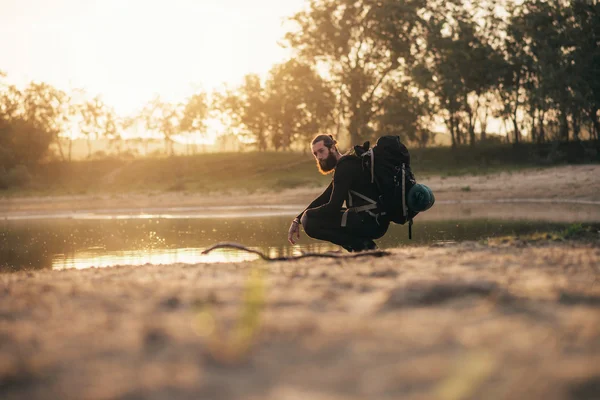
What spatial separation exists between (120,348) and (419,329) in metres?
1.49

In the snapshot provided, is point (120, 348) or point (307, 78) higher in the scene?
point (307, 78)

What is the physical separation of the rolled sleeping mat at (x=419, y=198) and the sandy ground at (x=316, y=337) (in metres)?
2.32

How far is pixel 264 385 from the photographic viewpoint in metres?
2.79

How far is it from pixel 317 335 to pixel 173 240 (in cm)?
1172

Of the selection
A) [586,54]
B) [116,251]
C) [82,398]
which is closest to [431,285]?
[82,398]

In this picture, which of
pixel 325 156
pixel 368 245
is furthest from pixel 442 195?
pixel 325 156

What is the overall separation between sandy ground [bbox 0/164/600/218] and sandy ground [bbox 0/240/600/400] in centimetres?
2175

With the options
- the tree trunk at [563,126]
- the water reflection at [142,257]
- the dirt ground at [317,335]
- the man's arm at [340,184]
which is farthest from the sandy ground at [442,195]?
the dirt ground at [317,335]

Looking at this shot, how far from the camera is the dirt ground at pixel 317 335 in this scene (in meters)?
2.76

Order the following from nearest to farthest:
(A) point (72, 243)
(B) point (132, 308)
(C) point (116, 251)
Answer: (B) point (132, 308), (C) point (116, 251), (A) point (72, 243)

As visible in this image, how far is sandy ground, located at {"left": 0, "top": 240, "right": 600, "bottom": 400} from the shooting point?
108 inches

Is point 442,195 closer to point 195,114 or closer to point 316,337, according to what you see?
point 316,337

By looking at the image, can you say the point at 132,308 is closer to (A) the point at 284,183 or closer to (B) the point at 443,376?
(B) the point at 443,376

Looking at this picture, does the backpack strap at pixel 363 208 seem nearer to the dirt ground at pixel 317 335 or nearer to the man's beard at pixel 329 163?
the man's beard at pixel 329 163
